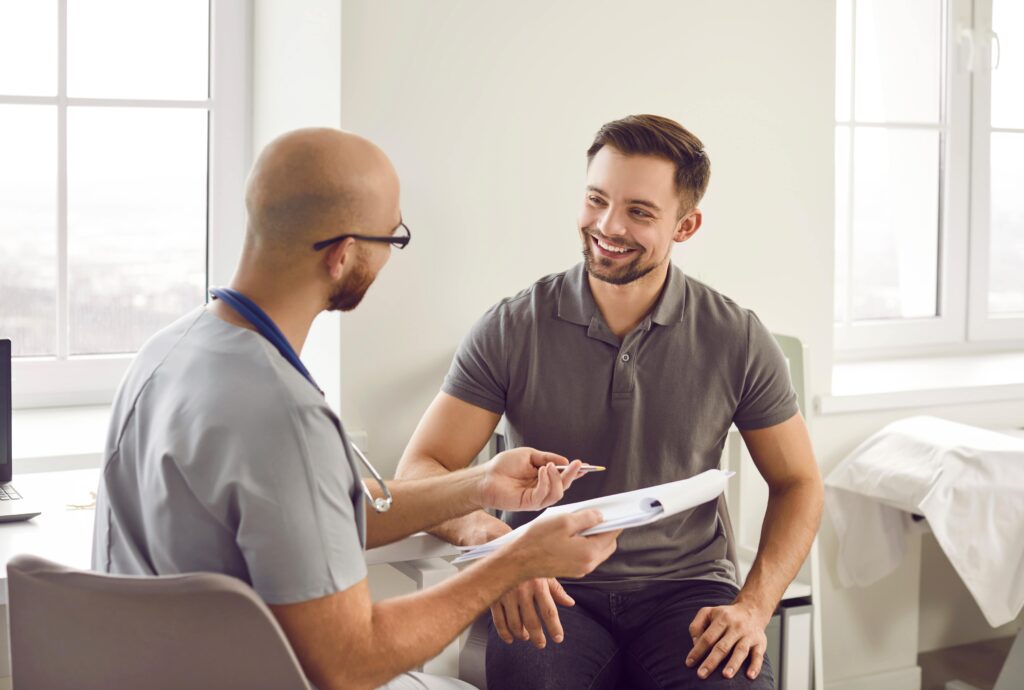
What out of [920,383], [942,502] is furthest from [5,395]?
[920,383]

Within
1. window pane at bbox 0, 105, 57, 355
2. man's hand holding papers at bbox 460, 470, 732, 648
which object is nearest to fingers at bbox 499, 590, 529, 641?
man's hand holding papers at bbox 460, 470, 732, 648

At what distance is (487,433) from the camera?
185cm

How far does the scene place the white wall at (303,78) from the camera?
2.16 m

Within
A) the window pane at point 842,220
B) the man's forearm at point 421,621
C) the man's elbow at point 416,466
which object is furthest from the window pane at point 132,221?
the window pane at point 842,220

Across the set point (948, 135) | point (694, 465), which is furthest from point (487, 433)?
point (948, 135)

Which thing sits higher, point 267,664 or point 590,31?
point 590,31

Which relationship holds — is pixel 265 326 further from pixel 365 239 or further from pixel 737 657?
pixel 737 657

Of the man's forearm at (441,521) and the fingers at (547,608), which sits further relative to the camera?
the man's forearm at (441,521)

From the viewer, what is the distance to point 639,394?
1795mm

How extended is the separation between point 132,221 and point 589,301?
114 cm

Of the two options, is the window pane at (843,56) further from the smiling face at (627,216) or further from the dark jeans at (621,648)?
the dark jeans at (621,648)

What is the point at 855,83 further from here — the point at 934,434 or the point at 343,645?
the point at 343,645

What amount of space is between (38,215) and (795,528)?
1643 millimetres

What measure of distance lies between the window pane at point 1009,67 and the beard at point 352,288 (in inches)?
107
